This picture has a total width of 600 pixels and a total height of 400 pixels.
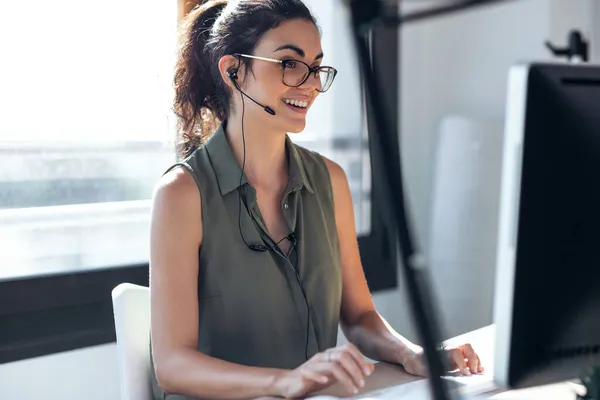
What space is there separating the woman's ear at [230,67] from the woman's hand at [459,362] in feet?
2.42

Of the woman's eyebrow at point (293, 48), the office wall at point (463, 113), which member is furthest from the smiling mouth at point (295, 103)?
the office wall at point (463, 113)

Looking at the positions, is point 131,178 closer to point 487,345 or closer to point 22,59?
point 22,59

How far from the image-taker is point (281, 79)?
1651 mm

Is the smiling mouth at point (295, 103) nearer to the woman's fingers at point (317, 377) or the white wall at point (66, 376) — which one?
the woman's fingers at point (317, 377)

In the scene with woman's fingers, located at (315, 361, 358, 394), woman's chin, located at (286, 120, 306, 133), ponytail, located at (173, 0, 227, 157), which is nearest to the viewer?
woman's fingers, located at (315, 361, 358, 394)

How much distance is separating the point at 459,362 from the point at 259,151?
0.66m

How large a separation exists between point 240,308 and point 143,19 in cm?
117

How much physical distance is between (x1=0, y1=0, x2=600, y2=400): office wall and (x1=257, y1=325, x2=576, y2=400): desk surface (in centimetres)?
157

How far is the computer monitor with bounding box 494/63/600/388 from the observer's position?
31.9 inches

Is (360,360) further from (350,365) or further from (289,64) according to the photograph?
(289,64)

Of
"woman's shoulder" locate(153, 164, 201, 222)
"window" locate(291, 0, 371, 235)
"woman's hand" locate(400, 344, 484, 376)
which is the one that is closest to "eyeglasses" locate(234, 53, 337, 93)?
"woman's shoulder" locate(153, 164, 201, 222)

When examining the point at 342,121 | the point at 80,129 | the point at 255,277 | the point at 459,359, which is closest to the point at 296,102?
the point at 255,277

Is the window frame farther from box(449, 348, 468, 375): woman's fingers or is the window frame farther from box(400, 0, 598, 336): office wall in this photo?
box(400, 0, 598, 336): office wall

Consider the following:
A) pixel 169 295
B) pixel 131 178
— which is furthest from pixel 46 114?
pixel 169 295
